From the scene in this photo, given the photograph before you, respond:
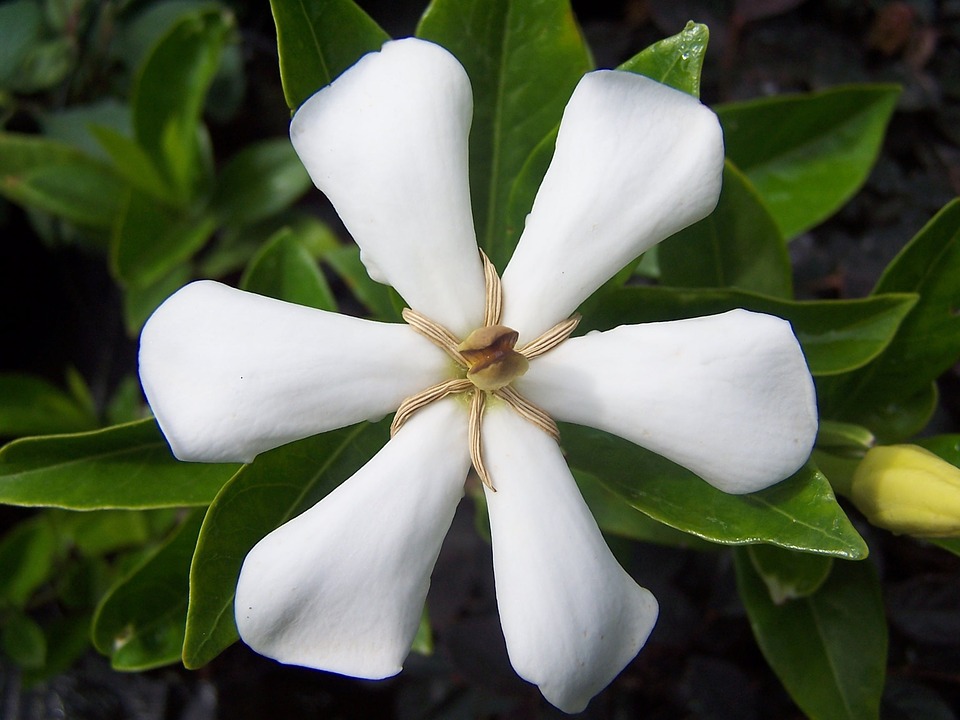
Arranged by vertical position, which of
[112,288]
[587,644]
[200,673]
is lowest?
[200,673]

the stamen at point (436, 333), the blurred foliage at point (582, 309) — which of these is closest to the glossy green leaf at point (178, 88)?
the blurred foliage at point (582, 309)

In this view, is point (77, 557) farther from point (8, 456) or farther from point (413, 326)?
point (413, 326)

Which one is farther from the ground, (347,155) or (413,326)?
(347,155)

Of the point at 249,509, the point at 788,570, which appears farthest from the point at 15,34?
the point at 788,570

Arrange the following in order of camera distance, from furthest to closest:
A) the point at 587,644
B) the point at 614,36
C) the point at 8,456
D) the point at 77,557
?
the point at 77,557
the point at 614,36
the point at 8,456
the point at 587,644

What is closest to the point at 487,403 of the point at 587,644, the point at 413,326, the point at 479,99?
the point at 413,326

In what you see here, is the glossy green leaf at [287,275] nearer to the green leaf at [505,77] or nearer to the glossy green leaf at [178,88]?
the green leaf at [505,77]

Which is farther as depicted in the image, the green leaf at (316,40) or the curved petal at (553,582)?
the green leaf at (316,40)
